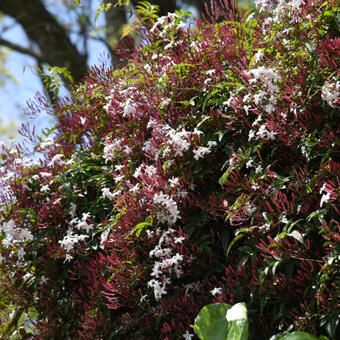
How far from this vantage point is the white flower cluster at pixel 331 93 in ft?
5.35

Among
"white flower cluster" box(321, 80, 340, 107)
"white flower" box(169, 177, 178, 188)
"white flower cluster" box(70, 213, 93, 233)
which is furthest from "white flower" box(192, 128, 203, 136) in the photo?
"white flower cluster" box(70, 213, 93, 233)

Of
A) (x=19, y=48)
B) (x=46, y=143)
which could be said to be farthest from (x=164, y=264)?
(x=19, y=48)

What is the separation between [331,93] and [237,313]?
95 centimetres

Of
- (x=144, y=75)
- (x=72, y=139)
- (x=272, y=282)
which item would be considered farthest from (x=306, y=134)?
(x=72, y=139)

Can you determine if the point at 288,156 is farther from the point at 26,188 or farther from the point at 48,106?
the point at 48,106

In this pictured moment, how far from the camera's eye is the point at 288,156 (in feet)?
6.18

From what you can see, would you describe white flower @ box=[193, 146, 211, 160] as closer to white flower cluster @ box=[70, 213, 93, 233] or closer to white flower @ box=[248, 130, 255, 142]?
white flower @ box=[248, 130, 255, 142]

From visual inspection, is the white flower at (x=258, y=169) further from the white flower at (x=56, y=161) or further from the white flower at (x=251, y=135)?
the white flower at (x=56, y=161)

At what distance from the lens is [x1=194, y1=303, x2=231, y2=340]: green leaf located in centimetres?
157

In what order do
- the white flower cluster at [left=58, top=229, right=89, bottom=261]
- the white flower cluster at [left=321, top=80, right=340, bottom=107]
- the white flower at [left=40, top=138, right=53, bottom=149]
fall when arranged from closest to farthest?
the white flower cluster at [left=321, top=80, right=340, bottom=107], the white flower cluster at [left=58, top=229, right=89, bottom=261], the white flower at [left=40, top=138, right=53, bottom=149]

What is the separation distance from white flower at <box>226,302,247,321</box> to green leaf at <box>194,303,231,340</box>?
0.05m

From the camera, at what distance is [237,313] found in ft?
4.99

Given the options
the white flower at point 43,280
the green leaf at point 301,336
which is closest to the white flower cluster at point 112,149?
the white flower at point 43,280

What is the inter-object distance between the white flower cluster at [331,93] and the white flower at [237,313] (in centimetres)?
88
